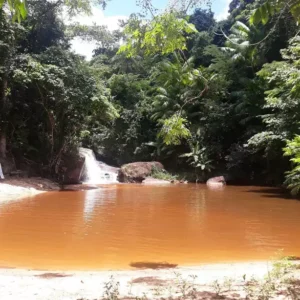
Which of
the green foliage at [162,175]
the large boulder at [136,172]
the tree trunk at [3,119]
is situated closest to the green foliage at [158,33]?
the tree trunk at [3,119]

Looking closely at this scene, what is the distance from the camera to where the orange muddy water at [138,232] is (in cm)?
675

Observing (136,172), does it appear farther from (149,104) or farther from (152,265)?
(152,265)

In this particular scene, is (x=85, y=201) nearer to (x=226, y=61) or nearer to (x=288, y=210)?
(x=288, y=210)

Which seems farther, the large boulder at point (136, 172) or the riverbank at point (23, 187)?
the large boulder at point (136, 172)

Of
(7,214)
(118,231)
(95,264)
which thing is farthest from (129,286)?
(7,214)

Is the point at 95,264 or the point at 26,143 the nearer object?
the point at 95,264

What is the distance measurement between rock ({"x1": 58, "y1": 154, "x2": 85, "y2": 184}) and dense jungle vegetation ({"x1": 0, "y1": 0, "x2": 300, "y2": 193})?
59cm

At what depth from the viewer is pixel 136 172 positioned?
24516 millimetres

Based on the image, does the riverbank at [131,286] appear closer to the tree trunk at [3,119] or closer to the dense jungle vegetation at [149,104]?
the dense jungle vegetation at [149,104]

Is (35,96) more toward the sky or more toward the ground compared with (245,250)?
more toward the sky

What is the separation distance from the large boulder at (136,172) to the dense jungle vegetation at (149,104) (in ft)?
9.39

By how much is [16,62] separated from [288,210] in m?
13.9

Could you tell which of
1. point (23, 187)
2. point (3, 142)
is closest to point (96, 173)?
point (3, 142)

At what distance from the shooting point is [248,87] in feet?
76.6
